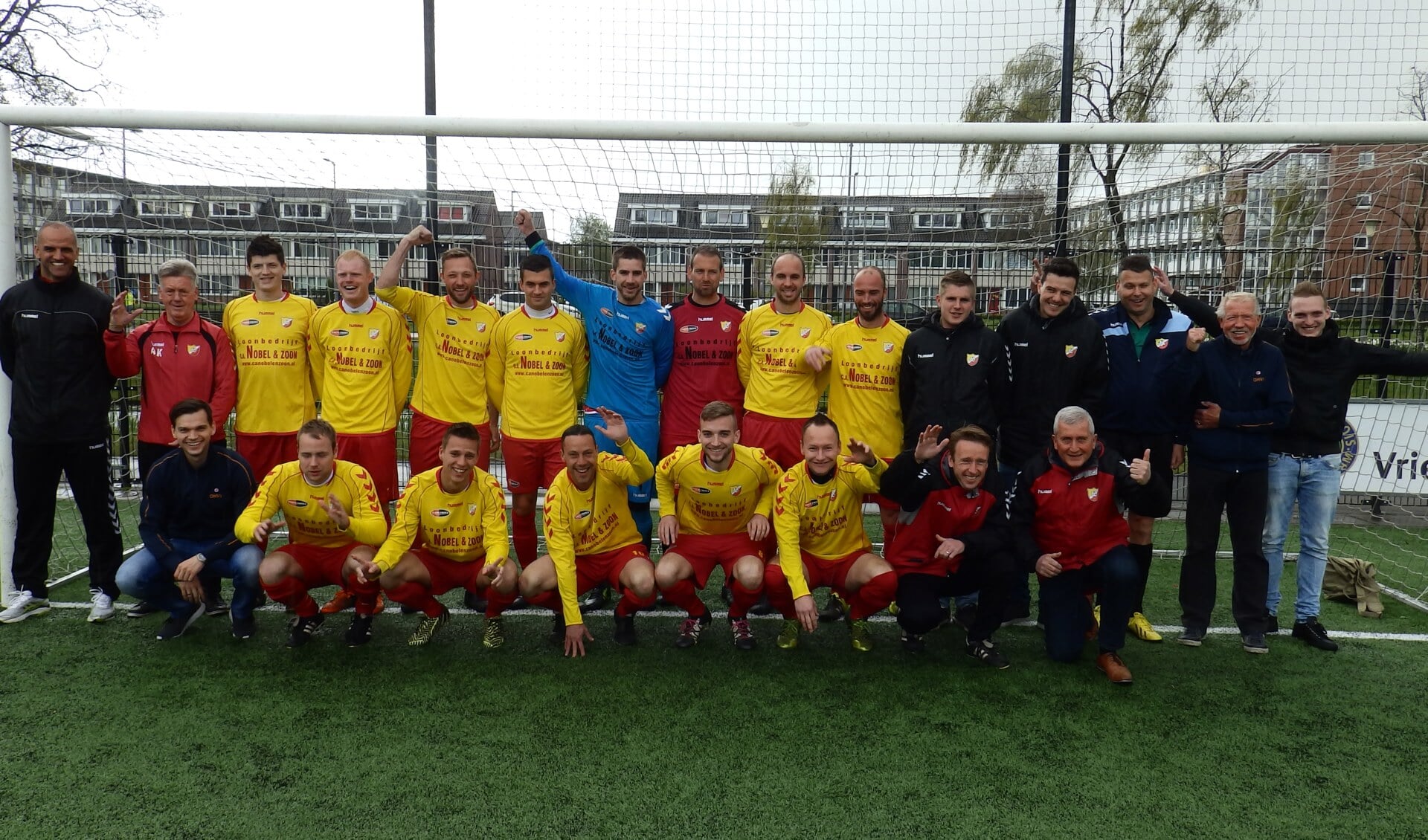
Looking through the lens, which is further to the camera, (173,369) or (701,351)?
(701,351)

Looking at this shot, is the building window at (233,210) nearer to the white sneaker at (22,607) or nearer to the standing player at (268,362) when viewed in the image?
the standing player at (268,362)

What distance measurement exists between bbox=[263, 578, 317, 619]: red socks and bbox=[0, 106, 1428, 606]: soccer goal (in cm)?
155

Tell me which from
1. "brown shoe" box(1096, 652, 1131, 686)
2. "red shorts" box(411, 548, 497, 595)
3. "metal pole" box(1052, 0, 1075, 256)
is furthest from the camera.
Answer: "metal pole" box(1052, 0, 1075, 256)

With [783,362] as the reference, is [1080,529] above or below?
below

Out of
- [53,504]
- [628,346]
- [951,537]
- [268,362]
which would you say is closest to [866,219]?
[628,346]

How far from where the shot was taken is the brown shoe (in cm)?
351

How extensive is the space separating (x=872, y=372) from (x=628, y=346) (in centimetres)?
130

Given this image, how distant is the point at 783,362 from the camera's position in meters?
4.34

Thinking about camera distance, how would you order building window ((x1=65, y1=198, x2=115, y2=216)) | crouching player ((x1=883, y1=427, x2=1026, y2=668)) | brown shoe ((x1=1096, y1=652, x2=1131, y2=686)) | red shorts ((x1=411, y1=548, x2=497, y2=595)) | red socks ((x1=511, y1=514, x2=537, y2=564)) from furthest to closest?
building window ((x1=65, y1=198, x2=115, y2=216)), red socks ((x1=511, y1=514, x2=537, y2=564)), red shorts ((x1=411, y1=548, x2=497, y2=595)), crouching player ((x1=883, y1=427, x2=1026, y2=668)), brown shoe ((x1=1096, y1=652, x2=1131, y2=686))

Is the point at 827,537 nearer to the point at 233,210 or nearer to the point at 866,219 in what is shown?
the point at 866,219

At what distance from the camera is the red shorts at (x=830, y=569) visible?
3.88 meters

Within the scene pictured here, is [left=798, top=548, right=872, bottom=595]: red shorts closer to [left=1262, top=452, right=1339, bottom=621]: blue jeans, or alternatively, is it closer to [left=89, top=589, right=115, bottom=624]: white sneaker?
[left=1262, top=452, right=1339, bottom=621]: blue jeans

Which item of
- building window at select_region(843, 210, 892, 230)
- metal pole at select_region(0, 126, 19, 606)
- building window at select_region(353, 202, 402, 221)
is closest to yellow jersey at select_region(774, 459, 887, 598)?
building window at select_region(843, 210, 892, 230)

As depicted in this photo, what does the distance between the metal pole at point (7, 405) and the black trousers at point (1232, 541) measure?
5910mm
